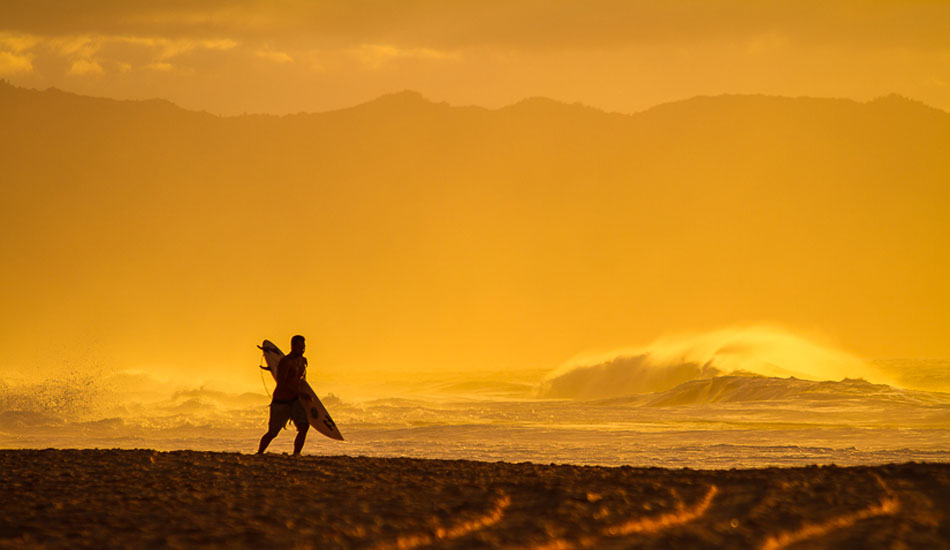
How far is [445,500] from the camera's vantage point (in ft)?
26.8

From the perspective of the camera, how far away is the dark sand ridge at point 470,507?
6.82 meters

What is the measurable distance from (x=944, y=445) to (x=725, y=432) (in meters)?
4.82

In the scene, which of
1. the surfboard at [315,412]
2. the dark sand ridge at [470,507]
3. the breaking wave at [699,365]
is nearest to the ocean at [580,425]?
the breaking wave at [699,365]

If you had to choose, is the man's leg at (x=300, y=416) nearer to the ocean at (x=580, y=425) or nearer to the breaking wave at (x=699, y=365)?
the ocean at (x=580, y=425)

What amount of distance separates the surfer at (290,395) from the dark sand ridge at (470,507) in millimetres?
2076

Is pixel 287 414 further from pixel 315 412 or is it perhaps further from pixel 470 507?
pixel 470 507

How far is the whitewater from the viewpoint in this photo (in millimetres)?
16797

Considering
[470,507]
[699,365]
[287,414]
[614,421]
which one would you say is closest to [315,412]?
[287,414]

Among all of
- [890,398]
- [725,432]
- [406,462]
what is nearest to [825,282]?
[890,398]

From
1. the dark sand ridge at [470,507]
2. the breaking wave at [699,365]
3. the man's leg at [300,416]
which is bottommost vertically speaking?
the dark sand ridge at [470,507]

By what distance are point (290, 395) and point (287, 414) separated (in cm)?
22

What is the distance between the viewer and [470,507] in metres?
7.82

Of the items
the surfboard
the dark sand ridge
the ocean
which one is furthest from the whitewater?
the dark sand ridge

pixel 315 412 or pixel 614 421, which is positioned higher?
pixel 614 421
